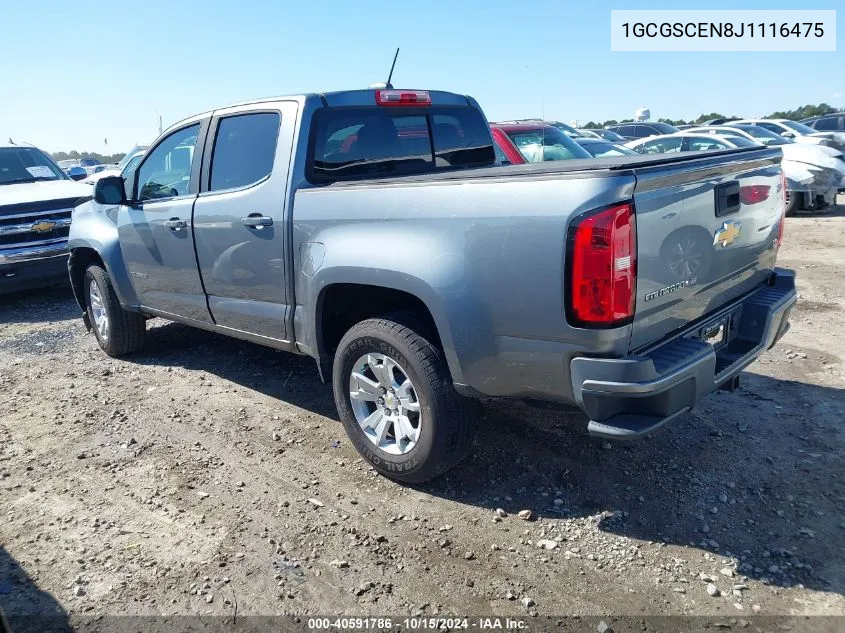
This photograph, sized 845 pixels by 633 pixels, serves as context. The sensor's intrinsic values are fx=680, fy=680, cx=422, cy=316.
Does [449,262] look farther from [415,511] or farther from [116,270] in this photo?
[116,270]

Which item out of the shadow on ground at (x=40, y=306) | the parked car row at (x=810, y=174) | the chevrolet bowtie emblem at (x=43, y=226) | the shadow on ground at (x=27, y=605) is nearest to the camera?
the shadow on ground at (x=27, y=605)

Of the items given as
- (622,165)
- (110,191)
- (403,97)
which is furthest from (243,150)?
(622,165)

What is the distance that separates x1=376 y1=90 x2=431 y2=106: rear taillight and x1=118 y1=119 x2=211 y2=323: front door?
4.05 feet

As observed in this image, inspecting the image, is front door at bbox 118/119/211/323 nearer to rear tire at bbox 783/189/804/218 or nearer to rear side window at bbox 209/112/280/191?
rear side window at bbox 209/112/280/191

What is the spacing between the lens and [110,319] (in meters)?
5.67

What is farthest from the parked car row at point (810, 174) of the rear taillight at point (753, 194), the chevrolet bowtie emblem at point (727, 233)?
the chevrolet bowtie emblem at point (727, 233)

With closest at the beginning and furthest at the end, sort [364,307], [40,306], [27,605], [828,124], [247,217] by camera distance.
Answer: [27,605] → [364,307] → [247,217] → [40,306] → [828,124]

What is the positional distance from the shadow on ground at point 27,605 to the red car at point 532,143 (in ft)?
21.1

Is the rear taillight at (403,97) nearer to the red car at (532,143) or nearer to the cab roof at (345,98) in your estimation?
the cab roof at (345,98)

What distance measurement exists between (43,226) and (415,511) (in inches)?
260

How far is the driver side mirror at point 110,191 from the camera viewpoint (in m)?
5.02

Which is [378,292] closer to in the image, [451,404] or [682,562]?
[451,404]

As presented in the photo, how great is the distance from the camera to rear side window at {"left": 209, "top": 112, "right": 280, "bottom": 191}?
3996 mm

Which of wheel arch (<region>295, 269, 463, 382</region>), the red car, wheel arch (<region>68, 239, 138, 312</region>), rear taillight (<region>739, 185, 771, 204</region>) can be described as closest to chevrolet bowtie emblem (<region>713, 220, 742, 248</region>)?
rear taillight (<region>739, 185, 771, 204</region>)
